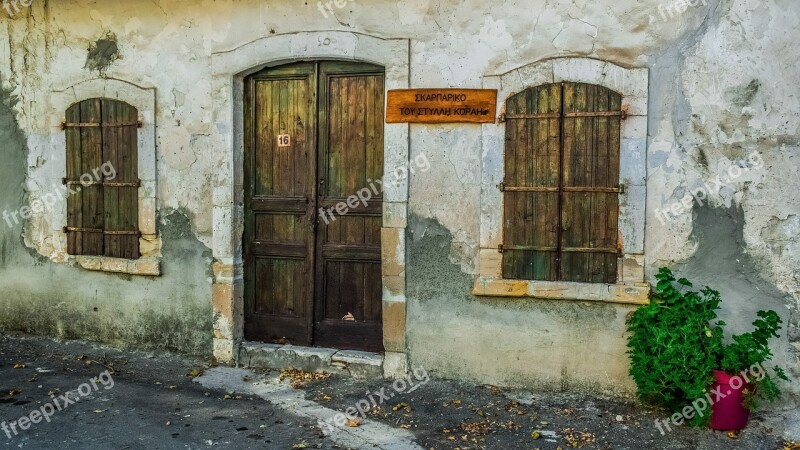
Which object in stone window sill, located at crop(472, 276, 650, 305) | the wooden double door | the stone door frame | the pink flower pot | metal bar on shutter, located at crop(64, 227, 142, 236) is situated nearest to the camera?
the pink flower pot

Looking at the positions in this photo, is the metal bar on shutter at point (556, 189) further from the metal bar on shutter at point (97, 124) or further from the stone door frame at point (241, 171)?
the metal bar on shutter at point (97, 124)

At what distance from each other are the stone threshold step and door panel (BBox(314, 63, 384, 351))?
0.17 metres

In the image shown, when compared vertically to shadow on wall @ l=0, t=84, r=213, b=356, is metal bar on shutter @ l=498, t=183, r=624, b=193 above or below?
above

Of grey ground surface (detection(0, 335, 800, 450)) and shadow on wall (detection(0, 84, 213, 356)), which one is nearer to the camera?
grey ground surface (detection(0, 335, 800, 450))

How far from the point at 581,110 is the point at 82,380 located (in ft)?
15.1

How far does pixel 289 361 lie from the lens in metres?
5.87

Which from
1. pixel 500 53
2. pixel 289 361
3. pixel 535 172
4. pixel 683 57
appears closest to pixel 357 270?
pixel 289 361

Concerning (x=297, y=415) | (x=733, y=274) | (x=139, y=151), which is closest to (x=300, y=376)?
(x=297, y=415)

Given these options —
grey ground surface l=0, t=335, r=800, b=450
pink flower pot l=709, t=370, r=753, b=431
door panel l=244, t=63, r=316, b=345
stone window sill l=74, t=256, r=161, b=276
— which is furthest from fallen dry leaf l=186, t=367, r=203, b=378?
→ pink flower pot l=709, t=370, r=753, b=431

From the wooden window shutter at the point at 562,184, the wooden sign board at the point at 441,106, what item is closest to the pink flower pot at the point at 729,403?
the wooden window shutter at the point at 562,184

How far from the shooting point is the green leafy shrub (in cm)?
446

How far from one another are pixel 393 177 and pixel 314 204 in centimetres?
80

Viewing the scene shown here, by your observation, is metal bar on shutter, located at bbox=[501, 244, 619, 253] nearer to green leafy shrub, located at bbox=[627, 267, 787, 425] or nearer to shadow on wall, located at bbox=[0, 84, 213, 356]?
green leafy shrub, located at bbox=[627, 267, 787, 425]

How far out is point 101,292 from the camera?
6.51 m
